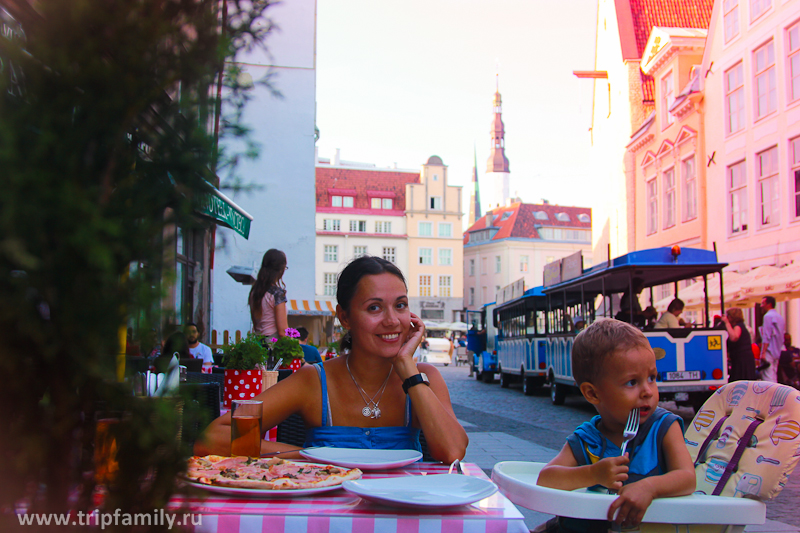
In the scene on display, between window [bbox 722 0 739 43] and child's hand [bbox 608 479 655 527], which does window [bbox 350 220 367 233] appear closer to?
window [bbox 722 0 739 43]

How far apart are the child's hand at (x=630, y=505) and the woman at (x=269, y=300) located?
409 cm

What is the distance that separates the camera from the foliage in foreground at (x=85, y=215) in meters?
0.83

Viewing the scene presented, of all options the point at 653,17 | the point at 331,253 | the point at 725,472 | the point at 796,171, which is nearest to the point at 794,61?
the point at 796,171

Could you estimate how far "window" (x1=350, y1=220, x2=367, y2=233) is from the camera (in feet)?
220

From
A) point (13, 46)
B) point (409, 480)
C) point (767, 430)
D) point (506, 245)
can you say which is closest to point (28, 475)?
point (13, 46)

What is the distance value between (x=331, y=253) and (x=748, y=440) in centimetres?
6526

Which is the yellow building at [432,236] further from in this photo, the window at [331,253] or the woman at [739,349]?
the woman at [739,349]

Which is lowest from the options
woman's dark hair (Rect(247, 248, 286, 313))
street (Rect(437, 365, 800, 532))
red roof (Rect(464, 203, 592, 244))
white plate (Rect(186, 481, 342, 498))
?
street (Rect(437, 365, 800, 532))

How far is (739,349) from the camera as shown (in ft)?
37.3

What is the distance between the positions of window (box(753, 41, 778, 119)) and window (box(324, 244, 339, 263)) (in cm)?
4991

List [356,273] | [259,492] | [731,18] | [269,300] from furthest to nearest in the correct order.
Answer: [731,18]
[269,300]
[356,273]
[259,492]

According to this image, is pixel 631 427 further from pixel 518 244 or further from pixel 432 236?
pixel 518 244

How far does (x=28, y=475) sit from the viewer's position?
837mm

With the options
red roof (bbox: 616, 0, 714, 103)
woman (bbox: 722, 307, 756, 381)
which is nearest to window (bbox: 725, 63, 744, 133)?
red roof (bbox: 616, 0, 714, 103)
